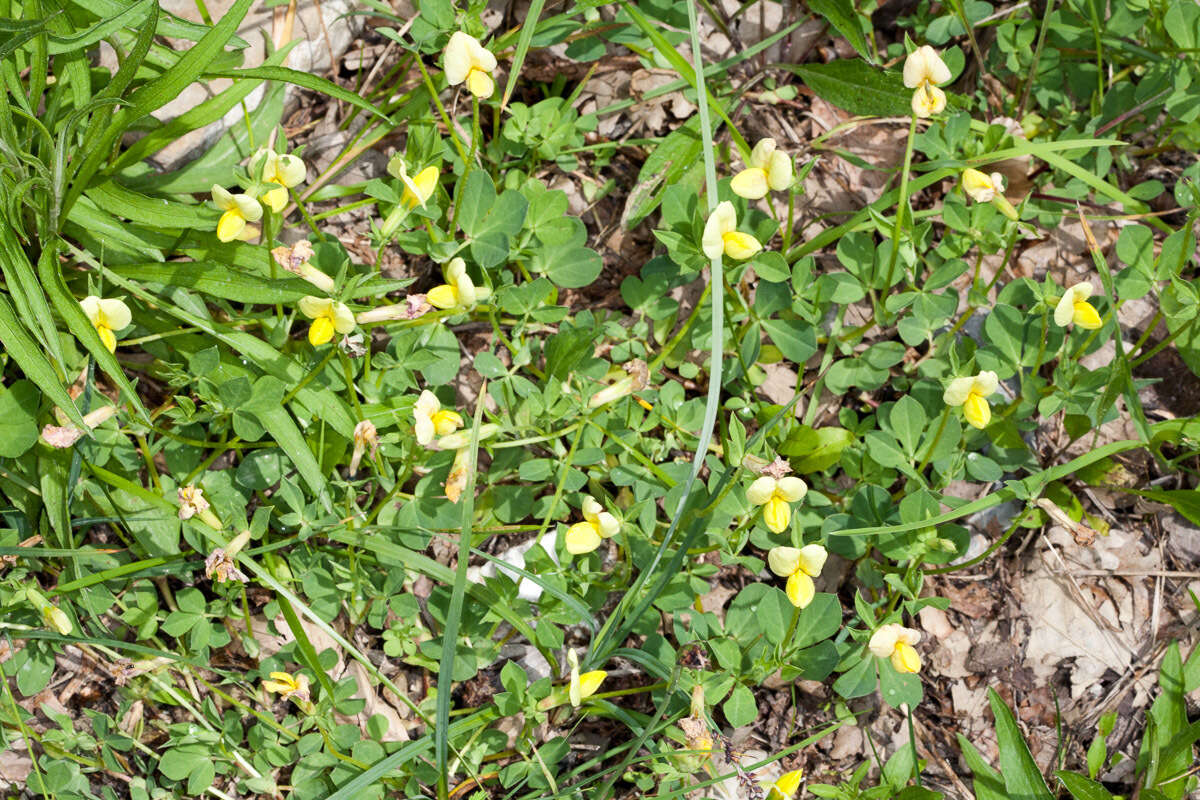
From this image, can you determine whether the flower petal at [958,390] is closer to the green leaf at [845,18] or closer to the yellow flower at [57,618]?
the green leaf at [845,18]

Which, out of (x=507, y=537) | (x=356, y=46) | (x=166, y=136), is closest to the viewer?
(x=166, y=136)

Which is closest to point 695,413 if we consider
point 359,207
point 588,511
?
point 588,511

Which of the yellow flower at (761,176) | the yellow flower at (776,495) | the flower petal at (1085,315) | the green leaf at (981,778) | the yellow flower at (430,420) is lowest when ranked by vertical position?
the green leaf at (981,778)

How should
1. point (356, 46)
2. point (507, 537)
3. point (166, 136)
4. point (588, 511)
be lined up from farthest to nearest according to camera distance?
point (356, 46), point (507, 537), point (166, 136), point (588, 511)

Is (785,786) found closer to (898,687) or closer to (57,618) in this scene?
(898,687)

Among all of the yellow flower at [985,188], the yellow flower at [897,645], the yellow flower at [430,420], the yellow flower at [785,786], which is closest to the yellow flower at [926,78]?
the yellow flower at [985,188]

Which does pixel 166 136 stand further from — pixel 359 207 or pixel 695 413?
pixel 695 413
